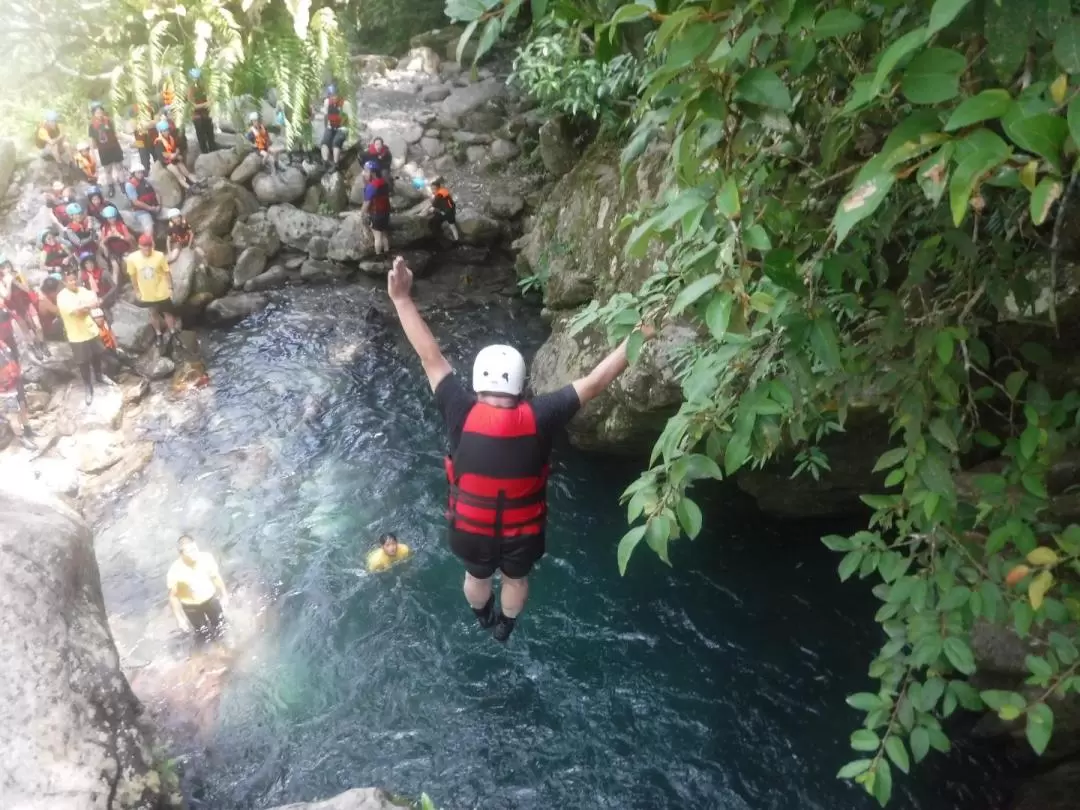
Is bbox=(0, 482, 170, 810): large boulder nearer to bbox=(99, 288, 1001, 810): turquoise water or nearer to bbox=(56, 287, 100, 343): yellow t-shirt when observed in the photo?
bbox=(99, 288, 1001, 810): turquoise water

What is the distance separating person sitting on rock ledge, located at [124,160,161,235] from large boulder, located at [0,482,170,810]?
7126 millimetres

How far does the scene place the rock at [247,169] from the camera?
45.3 feet

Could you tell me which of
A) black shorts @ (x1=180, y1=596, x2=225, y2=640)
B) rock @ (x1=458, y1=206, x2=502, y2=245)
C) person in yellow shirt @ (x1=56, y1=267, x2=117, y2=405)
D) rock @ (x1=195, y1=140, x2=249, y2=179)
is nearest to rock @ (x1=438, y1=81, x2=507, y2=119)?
rock @ (x1=458, y1=206, x2=502, y2=245)

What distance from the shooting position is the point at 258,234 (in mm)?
13484

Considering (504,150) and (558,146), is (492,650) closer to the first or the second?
(558,146)

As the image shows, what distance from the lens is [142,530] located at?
933cm

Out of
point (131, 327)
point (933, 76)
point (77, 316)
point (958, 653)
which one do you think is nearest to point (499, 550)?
point (958, 653)

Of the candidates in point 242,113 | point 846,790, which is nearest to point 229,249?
point 242,113

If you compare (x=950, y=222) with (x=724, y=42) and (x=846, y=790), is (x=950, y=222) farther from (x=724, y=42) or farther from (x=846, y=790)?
(x=846, y=790)

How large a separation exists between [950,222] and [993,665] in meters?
4.33

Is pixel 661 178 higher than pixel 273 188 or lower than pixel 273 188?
higher

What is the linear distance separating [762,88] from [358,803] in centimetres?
493

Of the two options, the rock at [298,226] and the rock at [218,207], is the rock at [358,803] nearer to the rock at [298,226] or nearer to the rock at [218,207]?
the rock at [298,226]

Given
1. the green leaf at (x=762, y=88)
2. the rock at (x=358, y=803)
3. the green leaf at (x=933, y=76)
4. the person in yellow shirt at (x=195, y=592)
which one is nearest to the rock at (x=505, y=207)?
the person in yellow shirt at (x=195, y=592)
